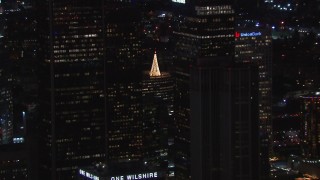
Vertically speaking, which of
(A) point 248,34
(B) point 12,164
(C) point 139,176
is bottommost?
(B) point 12,164

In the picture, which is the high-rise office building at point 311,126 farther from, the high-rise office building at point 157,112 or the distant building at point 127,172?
the distant building at point 127,172

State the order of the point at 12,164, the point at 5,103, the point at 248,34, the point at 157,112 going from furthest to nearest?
the point at 248,34, the point at 5,103, the point at 157,112, the point at 12,164

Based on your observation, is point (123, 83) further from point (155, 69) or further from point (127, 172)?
point (127, 172)

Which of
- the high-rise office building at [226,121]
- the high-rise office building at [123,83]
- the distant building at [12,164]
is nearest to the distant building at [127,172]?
the high-rise office building at [226,121]

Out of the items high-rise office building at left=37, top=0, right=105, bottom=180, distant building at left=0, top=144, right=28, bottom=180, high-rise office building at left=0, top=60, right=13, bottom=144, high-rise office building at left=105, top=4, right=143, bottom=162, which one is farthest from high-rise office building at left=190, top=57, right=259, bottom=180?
high-rise office building at left=0, top=60, right=13, bottom=144

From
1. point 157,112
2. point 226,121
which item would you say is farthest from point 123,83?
point 226,121

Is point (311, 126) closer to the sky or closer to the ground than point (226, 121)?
closer to the ground
